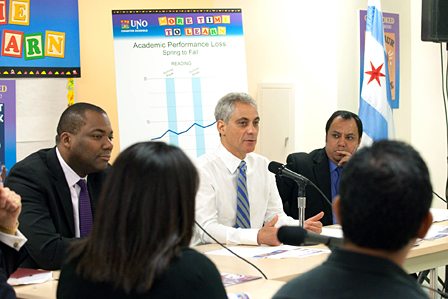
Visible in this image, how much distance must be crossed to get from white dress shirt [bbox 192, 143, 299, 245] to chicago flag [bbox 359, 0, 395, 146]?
1706mm

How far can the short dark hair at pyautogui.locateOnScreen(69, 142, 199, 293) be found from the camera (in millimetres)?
1021

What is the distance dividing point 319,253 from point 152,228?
4.56 feet

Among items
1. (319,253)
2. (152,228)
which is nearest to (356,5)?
(319,253)

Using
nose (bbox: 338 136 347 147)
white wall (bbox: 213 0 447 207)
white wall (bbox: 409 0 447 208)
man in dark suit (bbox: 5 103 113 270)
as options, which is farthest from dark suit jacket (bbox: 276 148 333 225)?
white wall (bbox: 409 0 447 208)

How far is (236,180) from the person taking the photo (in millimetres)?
2818

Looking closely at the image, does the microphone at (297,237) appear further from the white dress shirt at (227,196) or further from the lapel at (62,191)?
the lapel at (62,191)

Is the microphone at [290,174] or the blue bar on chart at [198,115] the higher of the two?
the blue bar on chart at [198,115]

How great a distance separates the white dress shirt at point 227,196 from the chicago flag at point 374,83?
171cm

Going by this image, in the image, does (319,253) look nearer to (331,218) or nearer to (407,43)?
(331,218)

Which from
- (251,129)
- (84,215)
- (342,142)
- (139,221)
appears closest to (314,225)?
(251,129)

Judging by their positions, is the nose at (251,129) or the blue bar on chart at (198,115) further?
the blue bar on chart at (198,115)

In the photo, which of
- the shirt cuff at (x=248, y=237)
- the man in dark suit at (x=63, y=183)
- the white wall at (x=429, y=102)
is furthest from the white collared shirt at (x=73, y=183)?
the white wall at (x=429, y=102)

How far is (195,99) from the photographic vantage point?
3.85 metres

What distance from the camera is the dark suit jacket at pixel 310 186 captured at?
129 inches
